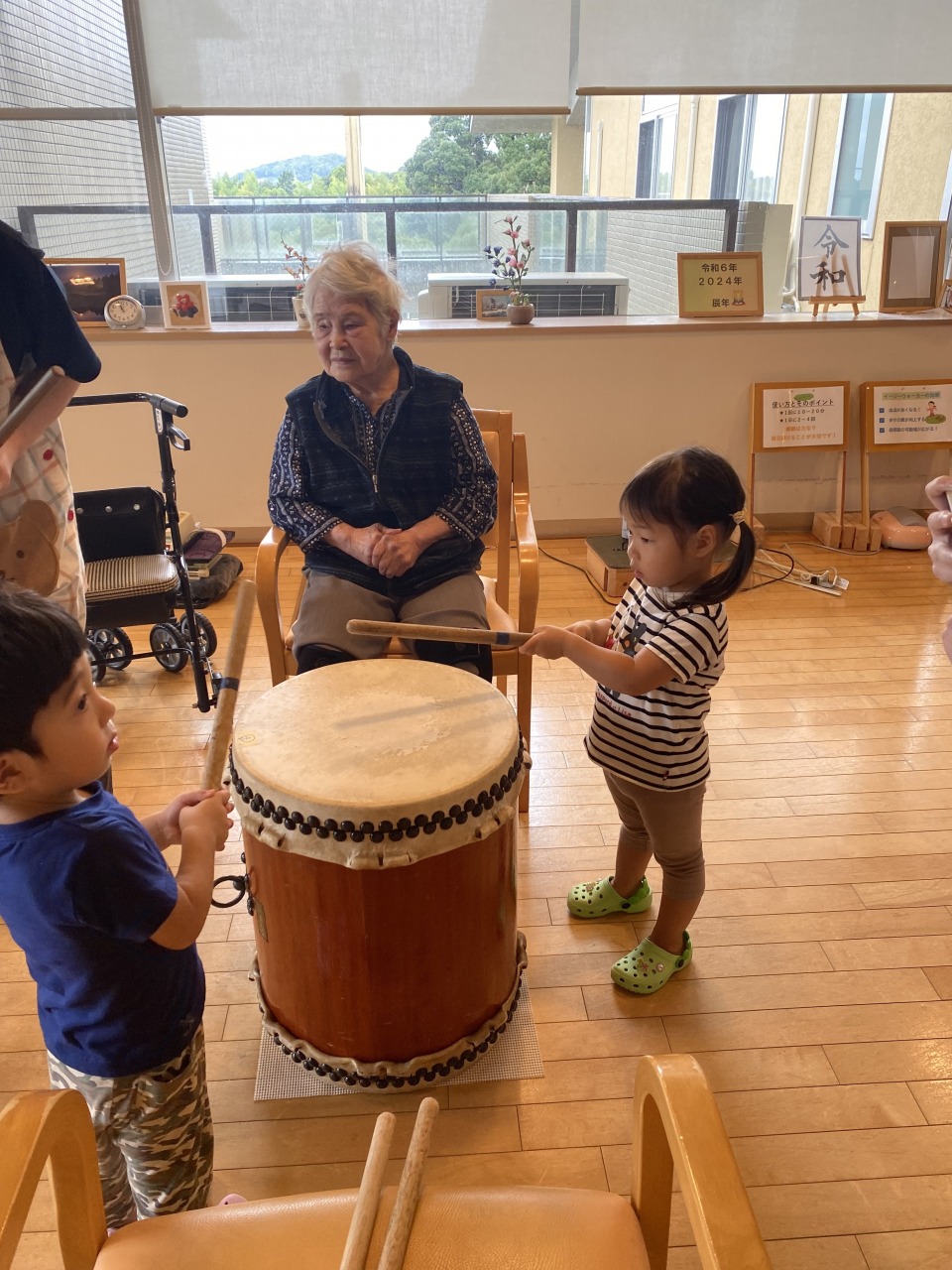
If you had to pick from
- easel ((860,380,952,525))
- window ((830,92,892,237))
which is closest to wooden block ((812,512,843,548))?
easel ((860,380,952,525))

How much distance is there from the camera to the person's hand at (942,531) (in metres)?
1.21

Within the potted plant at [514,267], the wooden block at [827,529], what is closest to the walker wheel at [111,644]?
the potted plant at [514,267]

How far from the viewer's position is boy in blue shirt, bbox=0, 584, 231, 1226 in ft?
3.14

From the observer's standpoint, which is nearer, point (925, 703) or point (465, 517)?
point (465, 517)

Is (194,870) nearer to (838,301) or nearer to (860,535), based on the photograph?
(860,535)

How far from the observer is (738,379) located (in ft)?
13.3

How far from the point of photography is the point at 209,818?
117cm

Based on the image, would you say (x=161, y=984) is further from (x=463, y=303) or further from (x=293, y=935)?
(x=463, y=303)

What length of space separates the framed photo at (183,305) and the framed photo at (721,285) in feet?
6.96

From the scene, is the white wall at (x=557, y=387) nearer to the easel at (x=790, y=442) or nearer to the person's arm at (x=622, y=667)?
the easel at (x=790, y=442)

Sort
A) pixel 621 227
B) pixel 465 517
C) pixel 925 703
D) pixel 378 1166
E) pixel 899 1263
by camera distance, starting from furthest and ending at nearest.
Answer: pixel 621 227, pixel 925 703, pixel 465 517, pixel 899 1263, pixel 378 1166

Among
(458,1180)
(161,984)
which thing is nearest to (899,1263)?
(458,1180)

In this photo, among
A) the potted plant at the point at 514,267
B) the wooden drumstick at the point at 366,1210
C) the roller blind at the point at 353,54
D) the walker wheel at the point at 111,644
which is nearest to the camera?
the wooden drumstick at the point at 366,1210

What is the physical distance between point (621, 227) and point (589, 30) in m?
0.90
